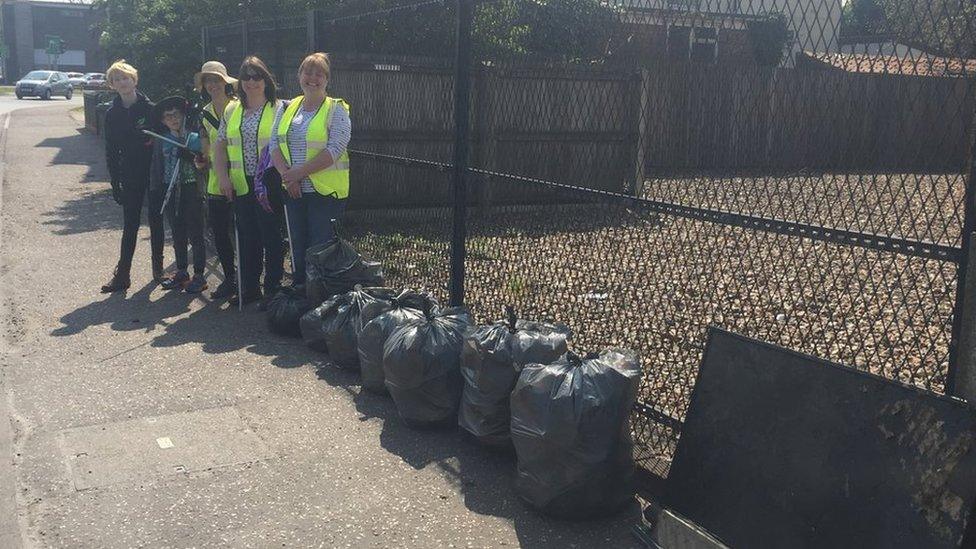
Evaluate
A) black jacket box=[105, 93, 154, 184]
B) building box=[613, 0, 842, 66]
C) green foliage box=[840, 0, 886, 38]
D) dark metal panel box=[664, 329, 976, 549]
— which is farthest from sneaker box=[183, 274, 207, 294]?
green foliage box=[840, 0, 886, 38]

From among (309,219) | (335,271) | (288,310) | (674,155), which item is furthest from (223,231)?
(674,155)

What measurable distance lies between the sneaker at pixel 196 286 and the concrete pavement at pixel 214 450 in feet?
0.86

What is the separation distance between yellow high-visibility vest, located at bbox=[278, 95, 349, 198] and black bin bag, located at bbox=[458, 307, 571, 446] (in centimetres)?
248

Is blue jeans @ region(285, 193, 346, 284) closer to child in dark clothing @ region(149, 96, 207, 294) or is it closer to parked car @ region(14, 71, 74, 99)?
child in dark clothing @ region(149, 96, 207, 294)

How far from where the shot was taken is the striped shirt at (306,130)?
646cm

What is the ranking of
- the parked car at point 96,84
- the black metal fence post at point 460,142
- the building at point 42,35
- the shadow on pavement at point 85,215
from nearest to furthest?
the black metal fence post at point 460,142 < the shadow on pavement at point 85,215 < the parked car at point 96,84 < the building at point 42,35

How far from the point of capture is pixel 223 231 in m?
7.79

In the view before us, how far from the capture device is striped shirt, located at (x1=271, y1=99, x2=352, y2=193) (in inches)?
254

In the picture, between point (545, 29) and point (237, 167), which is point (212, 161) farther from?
point (545, 29)

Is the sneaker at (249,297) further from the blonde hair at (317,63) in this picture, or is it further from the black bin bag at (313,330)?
the blonde hair at (317,63)

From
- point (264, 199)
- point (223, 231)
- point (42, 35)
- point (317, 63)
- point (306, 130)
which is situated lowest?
point (223, 231)

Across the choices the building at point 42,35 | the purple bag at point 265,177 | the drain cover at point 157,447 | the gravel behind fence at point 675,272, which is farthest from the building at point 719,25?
the building at point 42,35

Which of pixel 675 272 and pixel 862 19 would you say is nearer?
pixel 862 19

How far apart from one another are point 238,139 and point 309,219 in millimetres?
970
